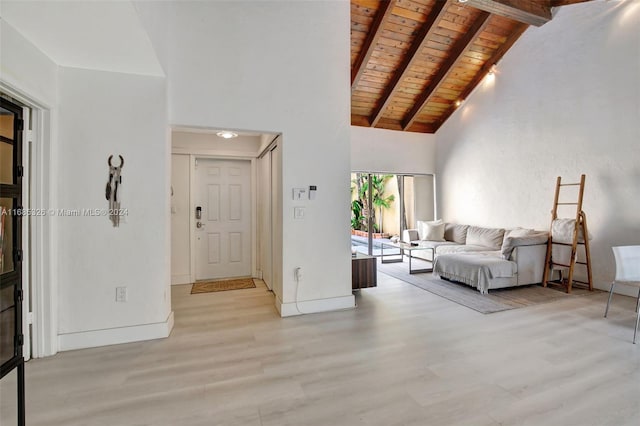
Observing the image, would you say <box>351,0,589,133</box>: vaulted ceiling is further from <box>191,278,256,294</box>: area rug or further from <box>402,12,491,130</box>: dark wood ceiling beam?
<box>191,278,256,294</box>: area rug

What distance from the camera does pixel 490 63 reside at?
586cm

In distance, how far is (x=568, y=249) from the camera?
4.54 m

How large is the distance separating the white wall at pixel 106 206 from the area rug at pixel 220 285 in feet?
4.65

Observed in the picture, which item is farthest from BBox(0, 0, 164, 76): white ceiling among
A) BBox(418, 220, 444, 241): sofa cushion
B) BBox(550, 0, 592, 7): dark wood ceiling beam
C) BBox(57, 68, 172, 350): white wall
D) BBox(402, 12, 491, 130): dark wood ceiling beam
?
BBox(550, 0, 592, 7): dark wood ceiling beam

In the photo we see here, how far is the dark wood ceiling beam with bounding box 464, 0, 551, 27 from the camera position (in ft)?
13.8

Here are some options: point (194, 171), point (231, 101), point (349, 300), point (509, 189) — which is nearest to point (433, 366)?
point (349, 300)

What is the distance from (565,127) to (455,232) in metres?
2.62

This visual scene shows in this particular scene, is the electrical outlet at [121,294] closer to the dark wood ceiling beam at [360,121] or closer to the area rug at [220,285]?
the area rug at [220,285]

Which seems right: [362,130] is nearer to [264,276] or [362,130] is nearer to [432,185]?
[432,185]

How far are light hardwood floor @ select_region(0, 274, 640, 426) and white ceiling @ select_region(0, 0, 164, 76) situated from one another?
2.41 metres

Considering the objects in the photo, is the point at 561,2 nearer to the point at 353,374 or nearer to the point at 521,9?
the point at 521,9

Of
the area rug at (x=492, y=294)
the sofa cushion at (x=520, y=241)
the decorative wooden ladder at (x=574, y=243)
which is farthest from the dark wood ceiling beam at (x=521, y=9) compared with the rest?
the area rug at (x=492, y=294)

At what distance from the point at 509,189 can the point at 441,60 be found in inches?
108

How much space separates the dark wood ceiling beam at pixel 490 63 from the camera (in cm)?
533
